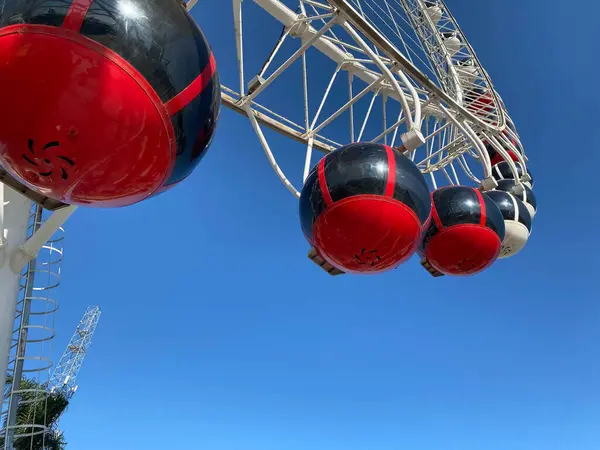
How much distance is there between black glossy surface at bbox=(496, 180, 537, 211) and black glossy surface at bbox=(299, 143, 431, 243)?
18.0 ft

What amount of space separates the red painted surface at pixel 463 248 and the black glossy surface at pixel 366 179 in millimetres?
1248

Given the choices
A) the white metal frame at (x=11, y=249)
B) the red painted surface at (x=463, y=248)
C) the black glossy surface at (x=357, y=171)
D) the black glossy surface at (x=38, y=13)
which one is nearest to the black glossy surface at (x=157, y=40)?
the black glossy surface at (x=38, y=13)

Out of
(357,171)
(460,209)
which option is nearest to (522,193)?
(460,209)

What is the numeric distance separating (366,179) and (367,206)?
0.28 m

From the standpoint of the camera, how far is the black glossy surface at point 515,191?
968 cm

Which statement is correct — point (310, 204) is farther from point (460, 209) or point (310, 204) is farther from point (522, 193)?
point (522, 193)

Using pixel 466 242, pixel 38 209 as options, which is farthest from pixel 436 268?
pixel 38 209

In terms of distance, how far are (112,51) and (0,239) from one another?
4.25m

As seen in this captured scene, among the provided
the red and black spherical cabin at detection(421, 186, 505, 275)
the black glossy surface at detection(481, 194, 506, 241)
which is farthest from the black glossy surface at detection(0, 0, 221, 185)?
the black glossy surface at detection(481, 194, 506, 241)

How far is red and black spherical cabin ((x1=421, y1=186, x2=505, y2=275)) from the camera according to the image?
6090 mm

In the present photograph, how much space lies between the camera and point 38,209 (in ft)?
29.3

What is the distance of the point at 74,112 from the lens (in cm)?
262

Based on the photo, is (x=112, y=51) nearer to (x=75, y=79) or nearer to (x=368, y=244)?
(x=75, y=79)

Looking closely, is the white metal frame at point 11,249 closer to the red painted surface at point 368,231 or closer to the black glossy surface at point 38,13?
the red painted surface at point 368,231
